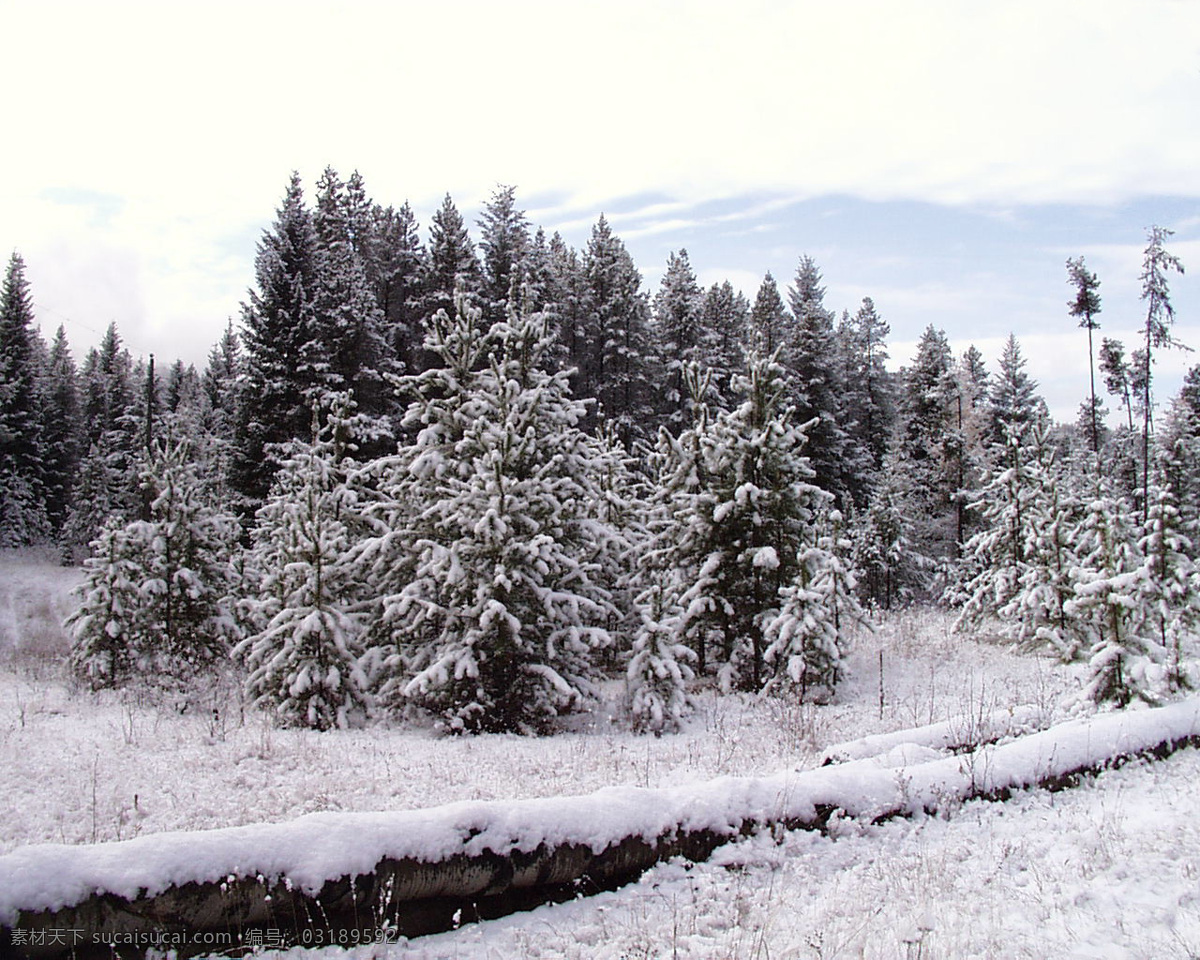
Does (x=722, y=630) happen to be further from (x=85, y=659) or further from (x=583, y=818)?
(x=85, y=659)

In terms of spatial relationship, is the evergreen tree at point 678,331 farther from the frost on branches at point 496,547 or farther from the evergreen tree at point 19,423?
the evergreen tree at point 19,423

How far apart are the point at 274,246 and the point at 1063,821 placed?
96.7ft

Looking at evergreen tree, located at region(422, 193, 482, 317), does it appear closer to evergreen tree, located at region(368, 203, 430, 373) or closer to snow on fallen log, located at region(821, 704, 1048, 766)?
evergreen tree, located at region(368, 203, 430, 373)

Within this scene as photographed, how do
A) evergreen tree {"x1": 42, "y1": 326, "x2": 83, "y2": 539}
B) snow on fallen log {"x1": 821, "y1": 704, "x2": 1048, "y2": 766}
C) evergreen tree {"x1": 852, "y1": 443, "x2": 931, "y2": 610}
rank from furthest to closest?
1. evergreen tree {"x1": 42, "y1": 326, "x2": 83, "y2": 539}
2. evergreen tree {"x1": 852, "y1": 443, "x2": 931, "y2": 610}
3. snow on fallen log {"x1": 821, "y1": 704, "x2": 1048, "y2": 766}

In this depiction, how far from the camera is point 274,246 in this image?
90.3 ft

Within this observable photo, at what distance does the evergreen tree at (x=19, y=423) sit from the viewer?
4169 cm

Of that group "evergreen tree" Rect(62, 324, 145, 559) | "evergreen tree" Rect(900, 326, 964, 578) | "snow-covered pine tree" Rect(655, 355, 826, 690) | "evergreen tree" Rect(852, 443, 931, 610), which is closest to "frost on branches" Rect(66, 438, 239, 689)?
"snow-covered pine tree" Rect(655, 355, 826, 690)

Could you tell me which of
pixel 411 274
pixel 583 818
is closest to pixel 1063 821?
pixel 583 818

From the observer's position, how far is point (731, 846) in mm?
5773

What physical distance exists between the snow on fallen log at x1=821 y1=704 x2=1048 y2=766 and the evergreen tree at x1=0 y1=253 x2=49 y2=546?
49.2 metres

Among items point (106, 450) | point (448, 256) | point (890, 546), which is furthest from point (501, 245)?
point (106, 450)

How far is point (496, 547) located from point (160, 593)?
8.09m

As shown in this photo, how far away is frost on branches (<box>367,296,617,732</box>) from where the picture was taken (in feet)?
37.3

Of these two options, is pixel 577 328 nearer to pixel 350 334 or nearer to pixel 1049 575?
pixel 350 334
